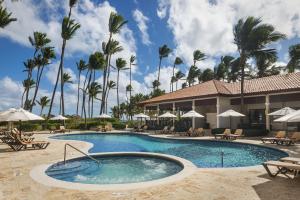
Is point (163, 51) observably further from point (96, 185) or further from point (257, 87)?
point (96, 185)

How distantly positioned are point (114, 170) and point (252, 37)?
19.1 metres

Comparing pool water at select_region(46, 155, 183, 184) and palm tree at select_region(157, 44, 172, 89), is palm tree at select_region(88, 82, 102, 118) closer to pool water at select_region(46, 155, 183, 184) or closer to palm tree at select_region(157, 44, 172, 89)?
palm tree at select_region(157, 44, 172, 89)

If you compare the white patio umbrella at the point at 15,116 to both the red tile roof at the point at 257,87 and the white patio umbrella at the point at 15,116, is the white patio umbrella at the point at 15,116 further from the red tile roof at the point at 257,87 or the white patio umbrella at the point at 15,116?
the red tile roof at the point at 257,87

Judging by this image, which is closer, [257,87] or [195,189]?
[195,189]

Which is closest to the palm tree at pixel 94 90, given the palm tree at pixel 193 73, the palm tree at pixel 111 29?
the palm tree at pixel 111 29

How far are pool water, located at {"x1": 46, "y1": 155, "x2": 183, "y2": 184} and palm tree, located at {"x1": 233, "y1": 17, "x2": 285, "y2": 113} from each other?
15.3m

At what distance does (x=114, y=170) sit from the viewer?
1081 centimetres

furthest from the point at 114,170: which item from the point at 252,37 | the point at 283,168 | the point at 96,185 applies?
the point at 252,37

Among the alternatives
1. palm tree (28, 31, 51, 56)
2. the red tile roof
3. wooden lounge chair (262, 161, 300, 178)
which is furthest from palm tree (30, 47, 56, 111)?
wooden lounge chair (262, 161, 300, 178)

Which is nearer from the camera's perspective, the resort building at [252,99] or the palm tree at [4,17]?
the resort building at [252,99]

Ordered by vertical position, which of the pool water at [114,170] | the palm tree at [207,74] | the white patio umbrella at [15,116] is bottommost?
the pool water at [114,170]

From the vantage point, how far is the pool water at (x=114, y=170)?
9430 mm

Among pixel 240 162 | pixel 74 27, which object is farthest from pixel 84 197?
pixel 74 27

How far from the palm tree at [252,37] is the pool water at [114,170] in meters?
15.3
